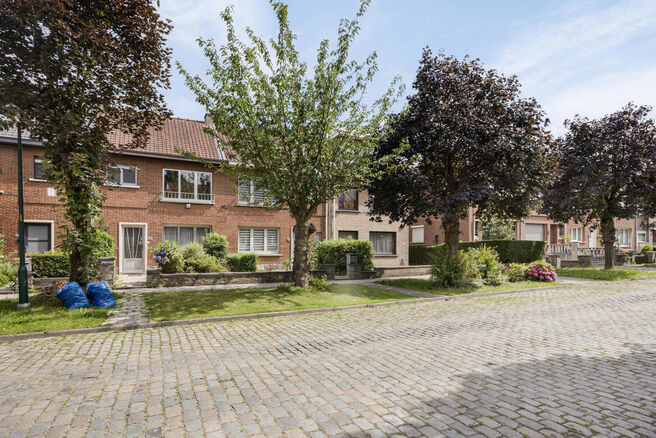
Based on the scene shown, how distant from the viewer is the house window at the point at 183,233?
2041 cm

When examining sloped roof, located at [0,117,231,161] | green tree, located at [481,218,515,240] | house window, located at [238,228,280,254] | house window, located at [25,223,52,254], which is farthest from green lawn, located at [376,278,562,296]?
house window, located at [25,223,52,254]

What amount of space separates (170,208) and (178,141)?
448 centimetres

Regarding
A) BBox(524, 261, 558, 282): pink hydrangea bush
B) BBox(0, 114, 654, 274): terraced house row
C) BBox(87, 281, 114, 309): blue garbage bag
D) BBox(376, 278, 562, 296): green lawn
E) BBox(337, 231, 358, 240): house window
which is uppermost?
BBox(0, 114, 654, 274): terraced house row

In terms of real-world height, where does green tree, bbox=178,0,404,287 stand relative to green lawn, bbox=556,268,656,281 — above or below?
above

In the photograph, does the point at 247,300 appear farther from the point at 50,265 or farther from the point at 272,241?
the point at 272,241

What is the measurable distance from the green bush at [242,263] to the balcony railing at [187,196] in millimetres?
5130

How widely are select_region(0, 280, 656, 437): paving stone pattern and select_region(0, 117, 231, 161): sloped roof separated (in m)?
14.7

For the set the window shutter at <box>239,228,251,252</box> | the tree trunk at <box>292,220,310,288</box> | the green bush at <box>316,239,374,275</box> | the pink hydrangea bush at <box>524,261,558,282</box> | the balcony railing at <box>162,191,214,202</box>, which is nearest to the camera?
the tree trunk at <box>292,220,310,288</box>

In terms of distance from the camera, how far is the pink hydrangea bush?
17.5m

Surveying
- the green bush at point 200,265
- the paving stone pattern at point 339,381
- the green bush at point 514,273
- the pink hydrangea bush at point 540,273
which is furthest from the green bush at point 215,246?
the pink hydrangea bush at point 540,273

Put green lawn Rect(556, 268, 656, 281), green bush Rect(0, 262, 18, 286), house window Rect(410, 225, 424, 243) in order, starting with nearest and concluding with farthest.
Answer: green bush Rect(0, 262, 18, 286)
green lawn Rect(556, 268, 656, 281)
house window Rect(410, 225, 424, 243)

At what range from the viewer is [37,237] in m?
17.7

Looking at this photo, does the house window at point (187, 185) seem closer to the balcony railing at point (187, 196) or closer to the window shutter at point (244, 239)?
the balcony railing at point (187, 196)

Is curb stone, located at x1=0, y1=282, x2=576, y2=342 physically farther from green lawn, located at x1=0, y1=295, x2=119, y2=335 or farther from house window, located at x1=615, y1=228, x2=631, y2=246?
house window, located at x1=615, y1=228, x2=631, y2=246
